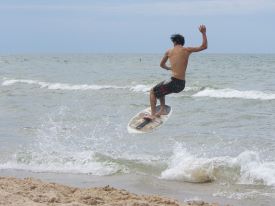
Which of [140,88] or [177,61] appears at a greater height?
[177,61]

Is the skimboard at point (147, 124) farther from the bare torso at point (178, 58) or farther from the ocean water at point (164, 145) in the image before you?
the bare torso at point (178, 58)

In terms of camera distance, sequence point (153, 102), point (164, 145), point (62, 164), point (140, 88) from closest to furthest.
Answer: point (153, 102) < point (62, 164) < point (164, 145) < point (140, 88)

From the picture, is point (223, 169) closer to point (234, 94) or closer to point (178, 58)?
point (178, 58)

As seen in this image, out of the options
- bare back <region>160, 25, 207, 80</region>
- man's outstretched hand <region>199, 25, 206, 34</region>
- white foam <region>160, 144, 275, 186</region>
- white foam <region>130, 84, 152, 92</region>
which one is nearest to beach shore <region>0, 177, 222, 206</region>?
white foam <region>160, 144, 275, 186</region>

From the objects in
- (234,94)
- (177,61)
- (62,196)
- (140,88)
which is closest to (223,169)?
(177,61)

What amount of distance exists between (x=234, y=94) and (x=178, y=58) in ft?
56.1

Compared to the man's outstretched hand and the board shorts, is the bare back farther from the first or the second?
the man's outstretched hand

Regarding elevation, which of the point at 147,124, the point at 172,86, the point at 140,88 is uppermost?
the point at 172,86

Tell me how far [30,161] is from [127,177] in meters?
2.52

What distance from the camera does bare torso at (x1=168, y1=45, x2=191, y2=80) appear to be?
995 centimetres

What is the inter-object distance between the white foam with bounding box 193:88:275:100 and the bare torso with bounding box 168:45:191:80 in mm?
14448

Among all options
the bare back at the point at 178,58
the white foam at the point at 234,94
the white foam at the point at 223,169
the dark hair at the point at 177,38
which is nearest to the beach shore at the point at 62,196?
the white foam at the point at 223,169

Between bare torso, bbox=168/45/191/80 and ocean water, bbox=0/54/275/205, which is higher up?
bare torso, bbox=168/45/191/80

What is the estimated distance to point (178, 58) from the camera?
996 cm
